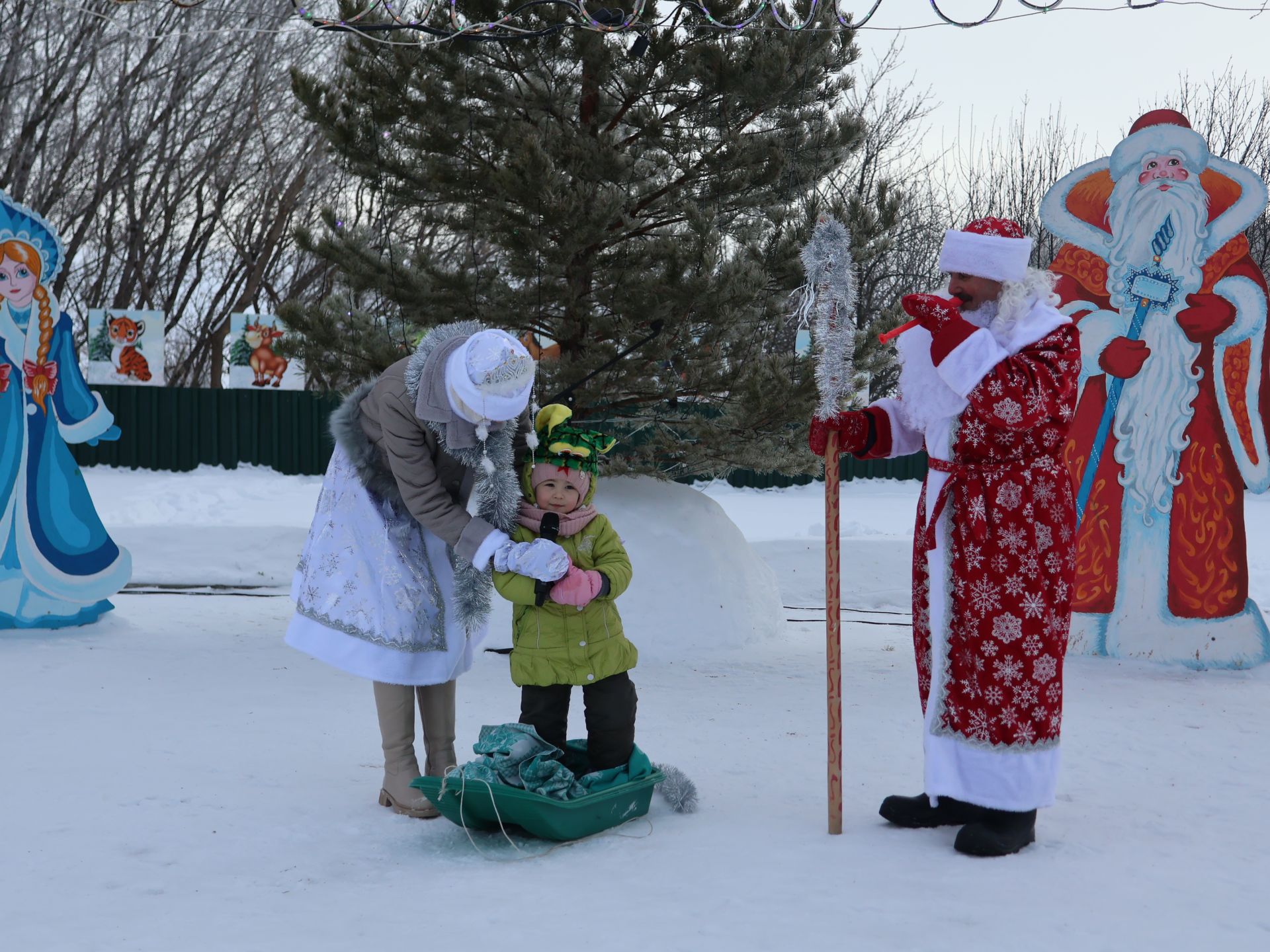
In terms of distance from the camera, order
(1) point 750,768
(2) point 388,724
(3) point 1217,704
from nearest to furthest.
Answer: (2) point 388,724 → (1) point 750,768 → (3) point 1217,704

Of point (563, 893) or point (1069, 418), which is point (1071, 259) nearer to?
point (1069, 418)

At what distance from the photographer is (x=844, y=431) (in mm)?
3307

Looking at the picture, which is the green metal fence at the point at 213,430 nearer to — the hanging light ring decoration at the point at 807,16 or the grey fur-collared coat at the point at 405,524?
the hanging light ring decoration at the point at 807,16

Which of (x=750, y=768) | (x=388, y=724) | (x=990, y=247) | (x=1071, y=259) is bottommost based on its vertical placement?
(x=750, y=768)

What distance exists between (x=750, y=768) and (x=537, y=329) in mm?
2974

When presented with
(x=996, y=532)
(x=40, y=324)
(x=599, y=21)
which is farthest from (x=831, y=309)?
(x=40, y=324)

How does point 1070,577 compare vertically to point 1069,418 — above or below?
below

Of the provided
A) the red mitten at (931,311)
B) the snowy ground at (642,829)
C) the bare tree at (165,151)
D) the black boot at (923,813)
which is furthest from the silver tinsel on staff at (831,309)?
the bare tree at (165,151)

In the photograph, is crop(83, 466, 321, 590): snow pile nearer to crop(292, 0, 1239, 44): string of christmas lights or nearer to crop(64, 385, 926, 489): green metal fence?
crop(64, 385, 926, 489): green metal fence

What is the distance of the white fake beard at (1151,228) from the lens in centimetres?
575

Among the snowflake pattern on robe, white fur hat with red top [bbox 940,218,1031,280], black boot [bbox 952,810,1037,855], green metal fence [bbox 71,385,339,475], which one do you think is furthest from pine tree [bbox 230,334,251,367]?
black boot [bbox 952,810,1037,855]

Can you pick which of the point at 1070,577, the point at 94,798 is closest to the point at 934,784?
the point at 1070,577

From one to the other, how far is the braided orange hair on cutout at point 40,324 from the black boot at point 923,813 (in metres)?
5.07

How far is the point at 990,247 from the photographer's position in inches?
121
